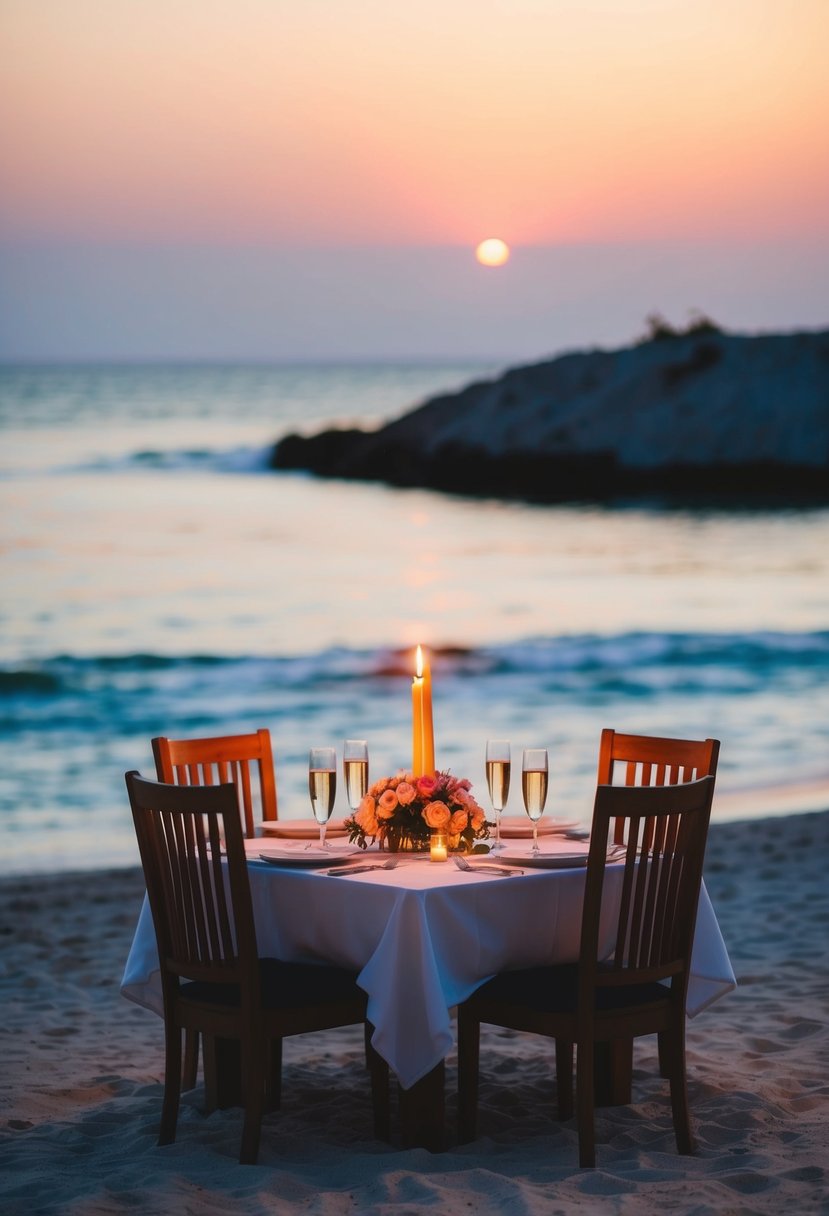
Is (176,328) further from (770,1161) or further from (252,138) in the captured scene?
(770,1161)

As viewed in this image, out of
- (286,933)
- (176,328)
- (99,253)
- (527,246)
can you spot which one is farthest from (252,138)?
(176,328)

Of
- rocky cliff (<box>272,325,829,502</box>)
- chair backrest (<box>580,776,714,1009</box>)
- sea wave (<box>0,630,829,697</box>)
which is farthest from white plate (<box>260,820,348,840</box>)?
rocky cliff (<box>272,325,829,502</box>)

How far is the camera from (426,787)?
3.81 metres

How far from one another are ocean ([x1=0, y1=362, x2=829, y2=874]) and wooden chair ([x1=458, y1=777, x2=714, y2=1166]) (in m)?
4.56

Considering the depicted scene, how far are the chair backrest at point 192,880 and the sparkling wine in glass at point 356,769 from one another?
36cm

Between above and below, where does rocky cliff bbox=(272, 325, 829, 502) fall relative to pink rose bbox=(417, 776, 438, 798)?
above

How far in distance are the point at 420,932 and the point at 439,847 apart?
46 centimetres

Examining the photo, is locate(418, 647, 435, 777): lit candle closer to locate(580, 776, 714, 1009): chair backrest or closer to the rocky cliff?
locate(580, 776, 714, 1009): chair backrest

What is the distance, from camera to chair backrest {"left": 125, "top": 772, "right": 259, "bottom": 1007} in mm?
3480

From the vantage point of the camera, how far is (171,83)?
12.0 m

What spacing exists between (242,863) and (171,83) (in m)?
9.80

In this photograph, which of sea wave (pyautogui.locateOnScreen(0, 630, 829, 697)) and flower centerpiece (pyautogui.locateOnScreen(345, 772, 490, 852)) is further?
sea wave (pyautogui.locateOnScreen(0, 630, 829, 697))

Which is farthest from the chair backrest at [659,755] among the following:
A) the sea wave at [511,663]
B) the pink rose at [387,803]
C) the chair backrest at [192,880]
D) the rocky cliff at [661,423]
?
the rocky cliff at [661,423]

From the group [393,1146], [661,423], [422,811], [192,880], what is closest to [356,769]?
[422,811]
